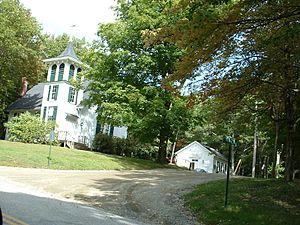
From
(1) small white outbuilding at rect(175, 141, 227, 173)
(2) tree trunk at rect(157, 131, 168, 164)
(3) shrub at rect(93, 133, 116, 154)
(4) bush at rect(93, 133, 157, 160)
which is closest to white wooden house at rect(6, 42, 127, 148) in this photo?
(3) shrub at rect(93, 133, 116, 154)

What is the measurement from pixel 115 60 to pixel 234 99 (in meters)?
17.5

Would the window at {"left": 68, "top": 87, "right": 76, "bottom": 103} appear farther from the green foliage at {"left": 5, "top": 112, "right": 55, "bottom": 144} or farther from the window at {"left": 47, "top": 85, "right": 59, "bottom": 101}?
the green foliage at {"left": 5, "top": 112, "right": 55, "bottom": 144}

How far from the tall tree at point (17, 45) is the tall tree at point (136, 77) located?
1078 cm

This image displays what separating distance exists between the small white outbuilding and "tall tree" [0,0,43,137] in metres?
24.2

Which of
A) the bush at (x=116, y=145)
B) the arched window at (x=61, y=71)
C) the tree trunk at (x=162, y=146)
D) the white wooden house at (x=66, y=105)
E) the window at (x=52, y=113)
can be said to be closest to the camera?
the tree trunk at (x=162, y=146)

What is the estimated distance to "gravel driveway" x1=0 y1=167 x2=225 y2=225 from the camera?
37.2ft

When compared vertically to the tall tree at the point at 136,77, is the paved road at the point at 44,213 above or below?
below

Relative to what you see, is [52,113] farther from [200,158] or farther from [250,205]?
[250,205]

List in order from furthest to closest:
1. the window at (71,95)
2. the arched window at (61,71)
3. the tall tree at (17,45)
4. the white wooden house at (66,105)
Answer: the window at (71,95), the arched window at (61,71), the white wooden house at (66,105), the tall tree at (17,45)

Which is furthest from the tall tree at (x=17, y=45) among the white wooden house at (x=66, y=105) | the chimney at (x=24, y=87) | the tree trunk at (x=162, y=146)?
the tree trunk at (x=162, y=146)

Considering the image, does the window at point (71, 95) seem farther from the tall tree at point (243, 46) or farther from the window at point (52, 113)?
the tall tree at point (243, 46)

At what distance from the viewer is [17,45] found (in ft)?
125

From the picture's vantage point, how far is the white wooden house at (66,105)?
126ft

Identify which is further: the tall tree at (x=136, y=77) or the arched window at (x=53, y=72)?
the arched window at (x=53, y=72)
